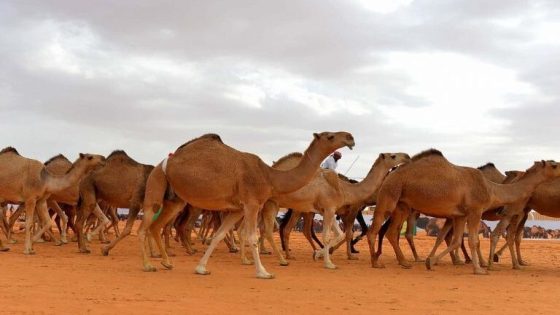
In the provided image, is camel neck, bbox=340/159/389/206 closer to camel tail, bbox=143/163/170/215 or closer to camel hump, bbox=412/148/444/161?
camel hump, bbox=412/148/444/161

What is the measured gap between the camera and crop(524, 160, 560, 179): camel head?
14352mm

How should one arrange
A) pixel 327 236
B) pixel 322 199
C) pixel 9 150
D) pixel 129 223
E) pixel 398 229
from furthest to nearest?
pixel 9 150, pixel 398 229, pixel 322 199, pixel 129 223, pixel 327 236

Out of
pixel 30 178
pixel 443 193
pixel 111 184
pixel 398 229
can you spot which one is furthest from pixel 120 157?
pixel 443 193

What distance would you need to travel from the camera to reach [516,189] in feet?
47.4

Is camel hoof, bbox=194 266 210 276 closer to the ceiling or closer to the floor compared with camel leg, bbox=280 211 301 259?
closer to the floor

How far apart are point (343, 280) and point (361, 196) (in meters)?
4.63

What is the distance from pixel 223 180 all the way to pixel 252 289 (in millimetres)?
2360

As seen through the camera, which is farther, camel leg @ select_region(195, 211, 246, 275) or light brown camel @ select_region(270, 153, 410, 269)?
light brown camel @ select_region(270, 153, 410, 269)

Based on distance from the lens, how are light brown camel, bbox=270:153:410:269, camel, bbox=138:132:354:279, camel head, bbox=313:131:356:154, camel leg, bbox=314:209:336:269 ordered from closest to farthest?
camel, bbox=138:132:354:279 → camel head, bbox=313:131:356:154 → camel leg, bbox=314:209:336:269 → light brown camel, bbox=270:153:410:269

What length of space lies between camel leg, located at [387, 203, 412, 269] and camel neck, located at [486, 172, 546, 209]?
1848 millimetres

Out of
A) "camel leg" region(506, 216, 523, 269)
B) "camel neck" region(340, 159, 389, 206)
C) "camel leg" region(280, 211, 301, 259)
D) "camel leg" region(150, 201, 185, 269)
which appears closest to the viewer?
"camel leg" region(150, 201, 185, 269)

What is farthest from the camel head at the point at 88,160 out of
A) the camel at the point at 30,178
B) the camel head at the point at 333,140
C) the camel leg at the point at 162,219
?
the camel head at the point at 333,140

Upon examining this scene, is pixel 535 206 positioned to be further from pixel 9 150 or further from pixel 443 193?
pixel 9 150

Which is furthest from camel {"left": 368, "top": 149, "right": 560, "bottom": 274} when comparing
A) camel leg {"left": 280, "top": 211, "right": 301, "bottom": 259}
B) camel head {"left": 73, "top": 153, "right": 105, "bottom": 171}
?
camel head {"left": 73, "top": 153, "right": 105, "bottom": 171}
